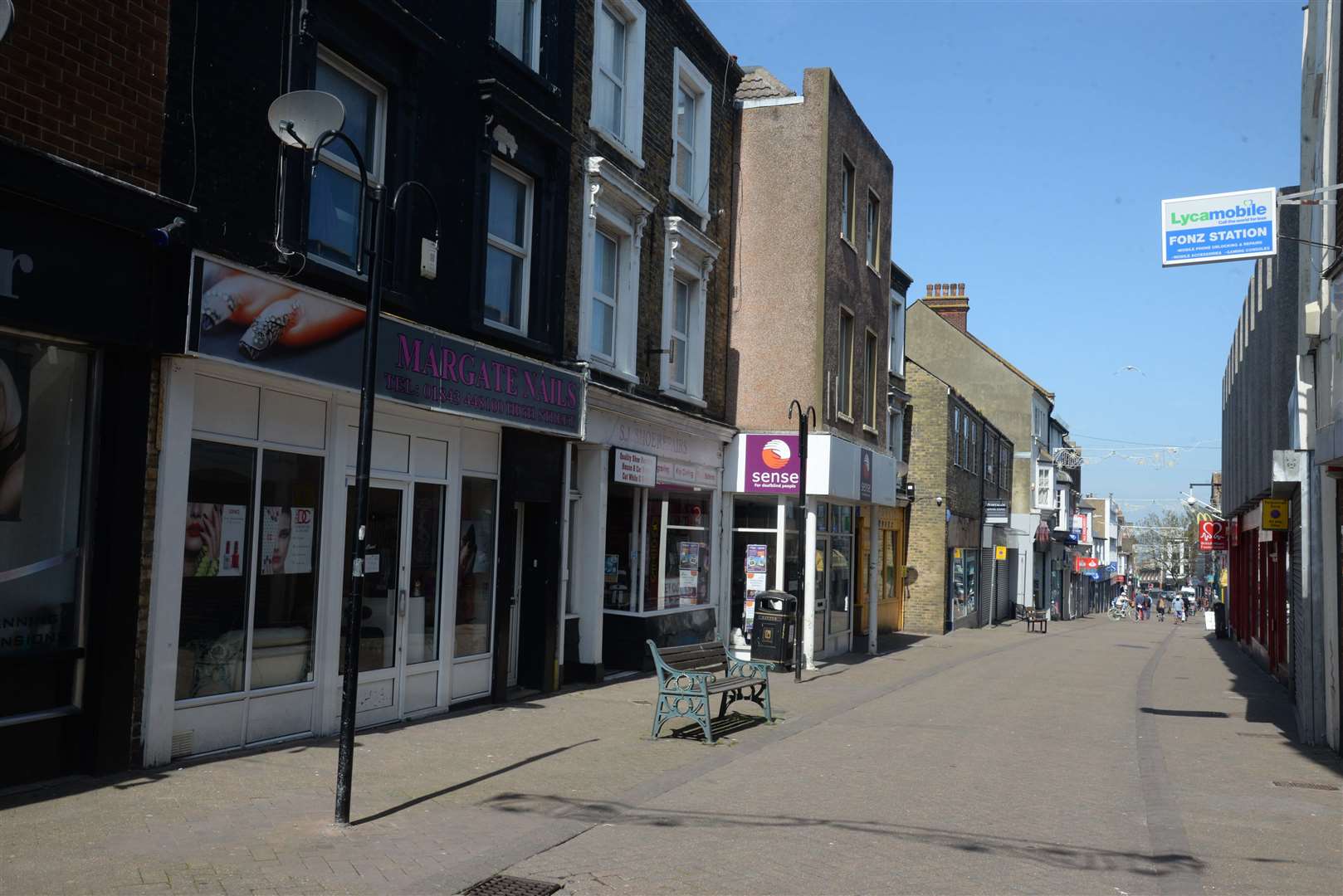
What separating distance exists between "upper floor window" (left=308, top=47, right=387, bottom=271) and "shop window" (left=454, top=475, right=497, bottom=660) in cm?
307

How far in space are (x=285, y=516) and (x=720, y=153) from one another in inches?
457

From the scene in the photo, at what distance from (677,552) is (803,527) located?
2.24m

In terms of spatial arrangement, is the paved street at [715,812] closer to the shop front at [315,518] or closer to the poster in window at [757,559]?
the shop front at [315,518]

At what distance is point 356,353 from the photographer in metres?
10.3

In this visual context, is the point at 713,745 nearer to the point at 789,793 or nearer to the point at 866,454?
the point at 789,793

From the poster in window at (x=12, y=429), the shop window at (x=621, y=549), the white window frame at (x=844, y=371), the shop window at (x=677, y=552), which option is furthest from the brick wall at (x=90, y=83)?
the white window frame at (x=844, y=371)

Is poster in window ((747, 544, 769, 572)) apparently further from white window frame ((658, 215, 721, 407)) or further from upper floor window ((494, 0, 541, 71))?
upper floor window ((494, 0, 541, 71))

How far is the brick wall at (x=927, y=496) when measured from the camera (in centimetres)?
3334

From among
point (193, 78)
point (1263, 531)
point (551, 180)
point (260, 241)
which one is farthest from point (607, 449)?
point (1263, 531)

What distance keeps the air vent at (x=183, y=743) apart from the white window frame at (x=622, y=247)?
7.18m

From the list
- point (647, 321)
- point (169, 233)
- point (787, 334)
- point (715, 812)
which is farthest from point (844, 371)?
point (169, 233)

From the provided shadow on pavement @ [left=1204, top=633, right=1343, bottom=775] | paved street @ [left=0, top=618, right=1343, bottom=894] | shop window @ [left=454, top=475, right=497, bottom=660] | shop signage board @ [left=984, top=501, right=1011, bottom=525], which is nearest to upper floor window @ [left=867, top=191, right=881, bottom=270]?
shadow on pavement @ [left=1204, top=633, right=1343, bottom=775]

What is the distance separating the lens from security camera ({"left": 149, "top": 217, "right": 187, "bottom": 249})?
8203 millimetres

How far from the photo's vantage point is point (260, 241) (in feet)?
31.1
